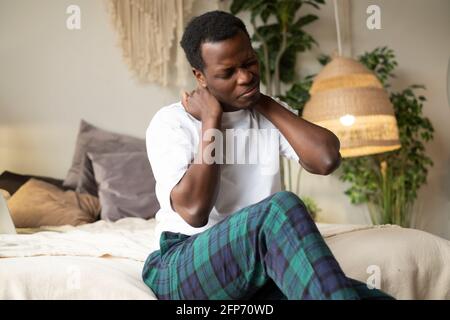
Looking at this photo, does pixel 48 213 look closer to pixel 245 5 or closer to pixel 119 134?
pixel 119 134

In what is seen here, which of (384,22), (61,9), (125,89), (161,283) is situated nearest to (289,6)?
(384,22)

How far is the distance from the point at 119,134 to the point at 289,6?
1.25 meters

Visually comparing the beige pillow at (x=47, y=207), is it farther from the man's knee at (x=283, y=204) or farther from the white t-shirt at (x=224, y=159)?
the man's knee at (x=283, y=204)

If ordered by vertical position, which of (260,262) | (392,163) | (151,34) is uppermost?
(151,34)

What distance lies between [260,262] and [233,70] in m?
0.47

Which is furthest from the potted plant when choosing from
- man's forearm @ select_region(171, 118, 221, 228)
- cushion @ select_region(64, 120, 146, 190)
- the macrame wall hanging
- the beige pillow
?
man's forearm @ select_region(171, 118, 221, 228)

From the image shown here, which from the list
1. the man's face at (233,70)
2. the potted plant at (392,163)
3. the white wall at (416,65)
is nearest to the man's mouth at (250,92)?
the man's face at (233,70)

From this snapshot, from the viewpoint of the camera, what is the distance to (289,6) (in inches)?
143

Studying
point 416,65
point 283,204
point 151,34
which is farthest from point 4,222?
point 416,65

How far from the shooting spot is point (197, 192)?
1.30 m

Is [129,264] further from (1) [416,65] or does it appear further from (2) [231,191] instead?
(1) [416,65]

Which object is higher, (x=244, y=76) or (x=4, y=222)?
(x=244, y=76)

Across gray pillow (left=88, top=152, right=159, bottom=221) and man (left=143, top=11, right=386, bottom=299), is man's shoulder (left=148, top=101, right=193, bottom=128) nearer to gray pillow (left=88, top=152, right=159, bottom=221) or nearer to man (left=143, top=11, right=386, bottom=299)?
man (left=143, top=11, right=386, bottom=299)

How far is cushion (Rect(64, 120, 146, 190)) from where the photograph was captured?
3.21 meters
